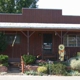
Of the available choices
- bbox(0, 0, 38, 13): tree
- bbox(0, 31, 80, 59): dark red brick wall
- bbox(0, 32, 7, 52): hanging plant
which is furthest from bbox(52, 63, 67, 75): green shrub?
bbox(0, 0, 38, 13): tree

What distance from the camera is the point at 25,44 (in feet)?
78.9

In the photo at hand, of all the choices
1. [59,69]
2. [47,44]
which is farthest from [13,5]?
[59,69]

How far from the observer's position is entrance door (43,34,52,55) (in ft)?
79.3

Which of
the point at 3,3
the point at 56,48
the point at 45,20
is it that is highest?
the point at 3,3

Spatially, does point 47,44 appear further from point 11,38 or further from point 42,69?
point 42,69

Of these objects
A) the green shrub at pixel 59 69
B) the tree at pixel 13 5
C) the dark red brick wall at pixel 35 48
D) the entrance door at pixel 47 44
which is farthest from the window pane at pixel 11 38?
the tree at pixel 13 5

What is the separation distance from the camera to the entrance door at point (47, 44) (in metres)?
24.2

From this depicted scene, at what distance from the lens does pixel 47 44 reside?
958 inches

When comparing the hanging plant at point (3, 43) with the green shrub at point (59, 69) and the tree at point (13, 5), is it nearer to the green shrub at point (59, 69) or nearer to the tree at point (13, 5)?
the green shrub at point (59, 69)

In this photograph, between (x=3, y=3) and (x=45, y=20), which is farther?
(x=3, y=3)

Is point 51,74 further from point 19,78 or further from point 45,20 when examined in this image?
point 45,20

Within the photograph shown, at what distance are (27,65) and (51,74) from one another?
2.25 meters

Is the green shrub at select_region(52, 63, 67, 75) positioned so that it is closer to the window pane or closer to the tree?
the window pane

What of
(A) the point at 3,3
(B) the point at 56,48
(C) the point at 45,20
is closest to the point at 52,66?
(B) the point at 56,48
